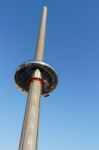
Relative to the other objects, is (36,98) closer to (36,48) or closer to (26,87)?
(26,87)

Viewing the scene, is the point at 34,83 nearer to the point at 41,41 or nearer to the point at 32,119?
the point at 32,119

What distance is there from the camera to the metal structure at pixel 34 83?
48.7m

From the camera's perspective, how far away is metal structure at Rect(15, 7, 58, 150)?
4869 cm

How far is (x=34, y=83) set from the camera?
55875 mm

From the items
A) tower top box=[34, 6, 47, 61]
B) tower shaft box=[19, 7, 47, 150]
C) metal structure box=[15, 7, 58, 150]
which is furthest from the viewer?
tower top box=[34, 6, 47, 61]

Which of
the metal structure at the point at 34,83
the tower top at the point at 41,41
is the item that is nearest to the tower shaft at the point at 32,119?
the metal structure at the point at 34,83

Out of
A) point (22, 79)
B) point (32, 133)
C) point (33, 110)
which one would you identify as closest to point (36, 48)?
point (22, 79)

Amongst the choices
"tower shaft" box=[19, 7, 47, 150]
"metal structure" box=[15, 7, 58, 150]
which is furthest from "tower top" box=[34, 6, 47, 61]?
"tower shaft" box=[19, 7, 47, 150]

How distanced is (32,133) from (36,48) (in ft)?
82.1

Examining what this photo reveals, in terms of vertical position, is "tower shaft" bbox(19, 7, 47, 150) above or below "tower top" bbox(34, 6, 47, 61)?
below

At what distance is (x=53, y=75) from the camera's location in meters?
60.8

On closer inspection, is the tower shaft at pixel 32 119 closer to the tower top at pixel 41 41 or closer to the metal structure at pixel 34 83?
the metal structure at pixel 34 83

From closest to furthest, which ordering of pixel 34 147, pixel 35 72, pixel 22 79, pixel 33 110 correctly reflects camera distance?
pixel 34 147, pixel 33 110, pixel 35 72, pixel 22 79

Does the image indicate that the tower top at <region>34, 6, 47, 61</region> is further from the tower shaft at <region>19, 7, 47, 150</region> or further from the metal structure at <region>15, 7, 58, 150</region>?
the tower shaft at <region>19, 7, 47, 150</region>
